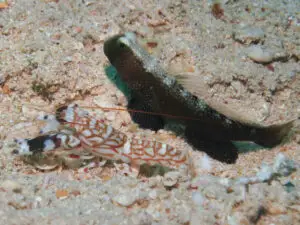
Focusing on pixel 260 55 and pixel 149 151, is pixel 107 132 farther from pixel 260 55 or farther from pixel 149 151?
pixel 260 55

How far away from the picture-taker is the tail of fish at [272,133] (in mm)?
3479

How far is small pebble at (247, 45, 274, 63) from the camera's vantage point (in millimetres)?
4457

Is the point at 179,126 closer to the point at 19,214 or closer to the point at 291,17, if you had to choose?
the point at 19,214

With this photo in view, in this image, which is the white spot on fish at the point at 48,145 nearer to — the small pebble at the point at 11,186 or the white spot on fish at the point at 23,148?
the white spot on fish at the point at 23,148

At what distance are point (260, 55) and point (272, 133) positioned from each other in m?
1.44

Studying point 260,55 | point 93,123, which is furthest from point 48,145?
point 260,55

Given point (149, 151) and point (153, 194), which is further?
point (149, 151)

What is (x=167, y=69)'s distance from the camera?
3691mm

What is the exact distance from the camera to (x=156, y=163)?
11.3ft

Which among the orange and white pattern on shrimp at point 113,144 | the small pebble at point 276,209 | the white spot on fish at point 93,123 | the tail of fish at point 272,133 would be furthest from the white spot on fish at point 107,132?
the small pebble at point 276,209

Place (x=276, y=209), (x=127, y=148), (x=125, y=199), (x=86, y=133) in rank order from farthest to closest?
(x=127, y=148) → (x=86, y=133) → (x=125, y=199) → (x=276, y=209)

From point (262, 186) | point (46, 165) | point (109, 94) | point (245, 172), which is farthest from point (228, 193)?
point (109, 94)

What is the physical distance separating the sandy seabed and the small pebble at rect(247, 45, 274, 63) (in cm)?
1

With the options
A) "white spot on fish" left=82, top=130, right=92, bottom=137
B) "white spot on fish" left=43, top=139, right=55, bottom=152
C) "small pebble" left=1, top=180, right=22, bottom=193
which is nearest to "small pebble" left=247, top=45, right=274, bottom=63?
"white spot on fish" left=82, top=130, right=92, bottom=137
